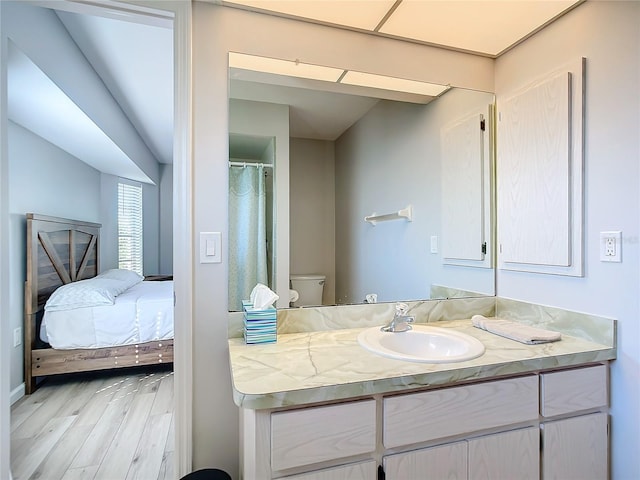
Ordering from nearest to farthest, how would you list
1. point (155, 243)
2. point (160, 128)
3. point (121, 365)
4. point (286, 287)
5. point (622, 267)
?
point (622, 267)
point (286, 287)
point (121, 365)
point (160, 128)
point (155, 243)

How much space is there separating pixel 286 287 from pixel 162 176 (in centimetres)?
505

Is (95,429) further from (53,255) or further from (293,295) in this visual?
(293,295)

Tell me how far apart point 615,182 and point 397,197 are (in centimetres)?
88

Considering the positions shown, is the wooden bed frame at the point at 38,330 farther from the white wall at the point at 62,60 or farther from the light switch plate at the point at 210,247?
the light switch plate at the point at 210,247

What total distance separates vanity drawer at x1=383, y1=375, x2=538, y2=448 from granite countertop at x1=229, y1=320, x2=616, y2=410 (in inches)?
1.8

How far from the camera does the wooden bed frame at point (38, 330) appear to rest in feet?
8.52

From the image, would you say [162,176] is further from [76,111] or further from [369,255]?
[369,255]

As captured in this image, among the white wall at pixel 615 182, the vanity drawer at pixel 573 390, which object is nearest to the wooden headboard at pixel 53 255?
the vanity drawer at pixel 573 390

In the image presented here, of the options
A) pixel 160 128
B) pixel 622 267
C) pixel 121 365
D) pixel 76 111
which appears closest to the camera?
pixel 622 267

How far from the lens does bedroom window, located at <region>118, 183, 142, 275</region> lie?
15.8ft

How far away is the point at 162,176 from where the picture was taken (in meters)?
5.65

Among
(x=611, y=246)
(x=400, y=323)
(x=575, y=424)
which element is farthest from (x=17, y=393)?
(x=611, y=246)

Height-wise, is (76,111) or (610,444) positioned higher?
(76,111)

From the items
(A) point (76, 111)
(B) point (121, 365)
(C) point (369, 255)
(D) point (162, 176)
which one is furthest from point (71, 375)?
(D) point (162, 176)
